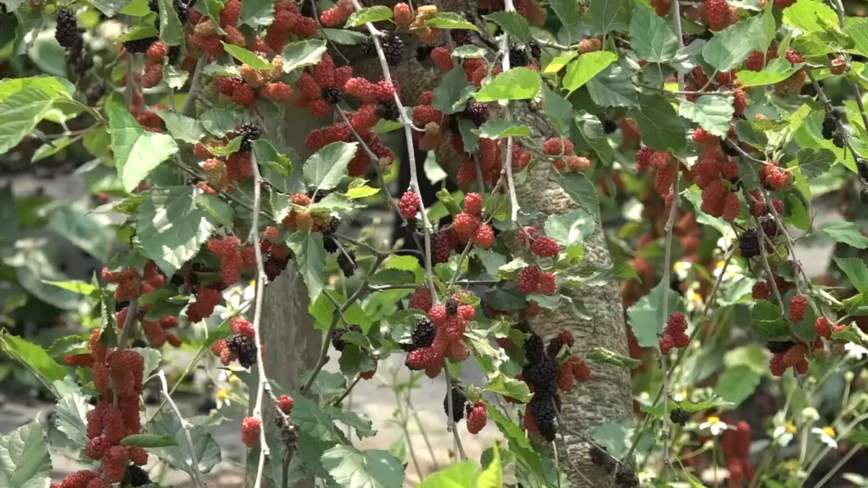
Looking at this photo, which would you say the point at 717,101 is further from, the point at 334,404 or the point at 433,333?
the point at 334,404

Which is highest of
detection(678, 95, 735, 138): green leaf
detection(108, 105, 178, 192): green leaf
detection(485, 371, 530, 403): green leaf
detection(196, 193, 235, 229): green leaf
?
detection(108, 105, 178, 192): green leaf

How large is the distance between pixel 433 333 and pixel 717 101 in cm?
28

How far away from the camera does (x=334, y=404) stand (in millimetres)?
1027

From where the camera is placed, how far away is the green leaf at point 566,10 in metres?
0.88

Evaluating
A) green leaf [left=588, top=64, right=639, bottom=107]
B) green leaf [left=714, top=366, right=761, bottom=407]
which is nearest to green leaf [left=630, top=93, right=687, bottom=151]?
green leaf [left=588, top=64, right=639, bottom=107]

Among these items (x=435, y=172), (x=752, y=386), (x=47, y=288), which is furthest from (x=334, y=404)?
(x=47, y=288)

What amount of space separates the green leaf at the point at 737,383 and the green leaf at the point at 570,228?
1179 mm

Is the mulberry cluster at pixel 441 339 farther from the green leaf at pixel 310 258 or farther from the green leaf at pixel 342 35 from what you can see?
the green leaf at pixel 342 35

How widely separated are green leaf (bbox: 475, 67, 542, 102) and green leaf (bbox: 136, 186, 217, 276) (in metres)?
0.22

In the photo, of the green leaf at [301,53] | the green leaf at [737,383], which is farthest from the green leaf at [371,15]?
the green leaf at [737,383]

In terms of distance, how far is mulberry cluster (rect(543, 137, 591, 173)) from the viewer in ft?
2.90

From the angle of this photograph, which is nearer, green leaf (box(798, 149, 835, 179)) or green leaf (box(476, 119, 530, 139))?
green leaf (box(476, 119, 530, 139))

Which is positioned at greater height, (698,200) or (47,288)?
(698,200)

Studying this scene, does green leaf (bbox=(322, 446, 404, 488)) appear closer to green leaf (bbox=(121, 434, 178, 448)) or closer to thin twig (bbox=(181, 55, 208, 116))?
green leaf (bbox=(121, 434, 178, 448))
